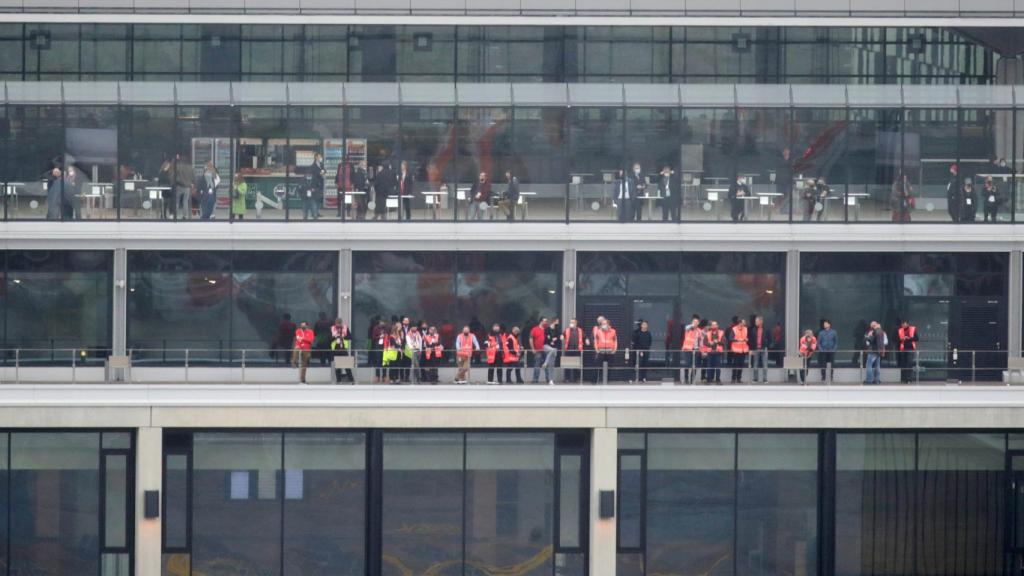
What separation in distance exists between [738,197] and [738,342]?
3824 mm

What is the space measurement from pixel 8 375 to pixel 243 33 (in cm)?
1028

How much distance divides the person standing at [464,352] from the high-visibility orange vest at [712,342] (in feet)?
17.0

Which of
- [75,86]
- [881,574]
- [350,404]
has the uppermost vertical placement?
[75,86]

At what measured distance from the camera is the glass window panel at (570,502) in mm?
51719

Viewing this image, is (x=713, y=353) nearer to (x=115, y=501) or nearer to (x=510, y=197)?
(x=510, y=197)

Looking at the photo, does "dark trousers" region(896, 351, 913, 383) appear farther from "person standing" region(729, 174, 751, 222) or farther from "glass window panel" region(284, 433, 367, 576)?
"glass window panel" region(284, 433, 367, 576)

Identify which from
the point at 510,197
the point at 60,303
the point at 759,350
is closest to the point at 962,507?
the point at 759,350

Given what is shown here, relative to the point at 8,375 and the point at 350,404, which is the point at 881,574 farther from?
the point at 8,375

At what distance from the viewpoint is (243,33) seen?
5584cm

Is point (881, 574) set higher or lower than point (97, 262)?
lower

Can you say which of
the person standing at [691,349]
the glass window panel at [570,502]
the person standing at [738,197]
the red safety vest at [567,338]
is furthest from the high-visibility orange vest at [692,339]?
the glass window panel at [570,502]

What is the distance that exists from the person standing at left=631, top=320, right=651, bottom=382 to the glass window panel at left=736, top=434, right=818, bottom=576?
10.6 ft

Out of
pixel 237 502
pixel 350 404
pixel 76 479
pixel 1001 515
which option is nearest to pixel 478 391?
pixel 350 404

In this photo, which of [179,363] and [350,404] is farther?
[179,363]
